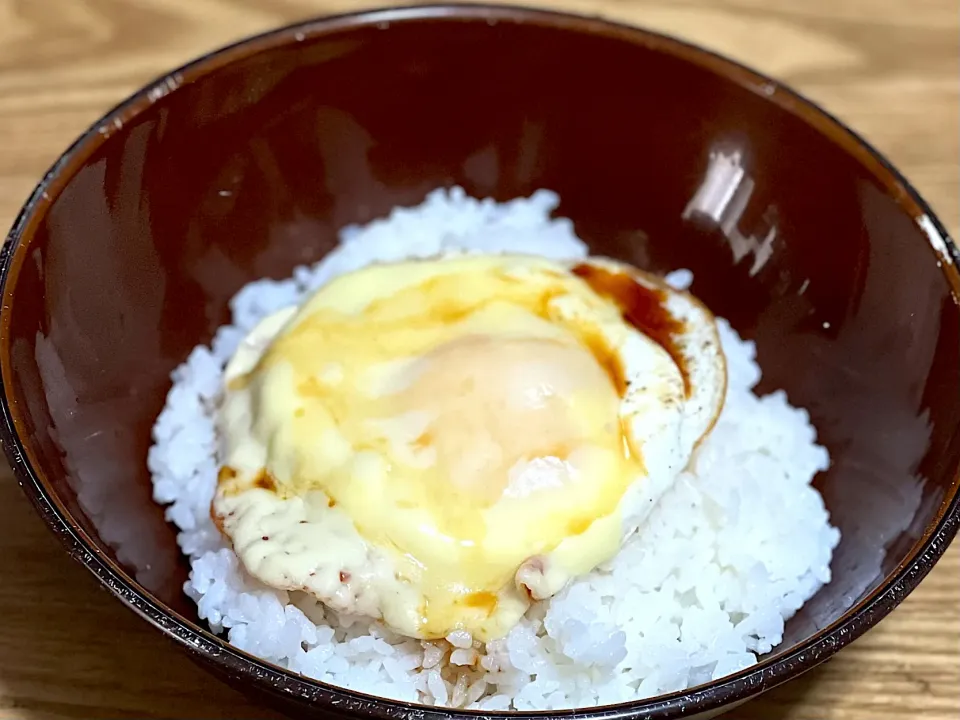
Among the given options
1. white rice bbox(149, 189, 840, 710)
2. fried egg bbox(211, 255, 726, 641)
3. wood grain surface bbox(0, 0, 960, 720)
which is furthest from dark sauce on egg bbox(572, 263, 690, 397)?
wood grain surface bbox(0, 0, 960, 720)

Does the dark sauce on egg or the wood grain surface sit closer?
the wood grain surface

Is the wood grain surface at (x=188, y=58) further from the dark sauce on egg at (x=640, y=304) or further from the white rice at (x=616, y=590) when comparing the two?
the dark sauce on egg at (x=640, y=304)

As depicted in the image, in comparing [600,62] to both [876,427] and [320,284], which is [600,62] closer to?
[320,284]

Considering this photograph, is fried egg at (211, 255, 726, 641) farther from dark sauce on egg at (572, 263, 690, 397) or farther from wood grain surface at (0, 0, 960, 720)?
wood grain surface at (0, 0, 960, 720)

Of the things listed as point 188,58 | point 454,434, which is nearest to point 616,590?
point 454,434

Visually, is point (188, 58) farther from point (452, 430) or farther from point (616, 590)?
point (616, 590)

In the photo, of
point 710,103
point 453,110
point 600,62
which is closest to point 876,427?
point 710,103
